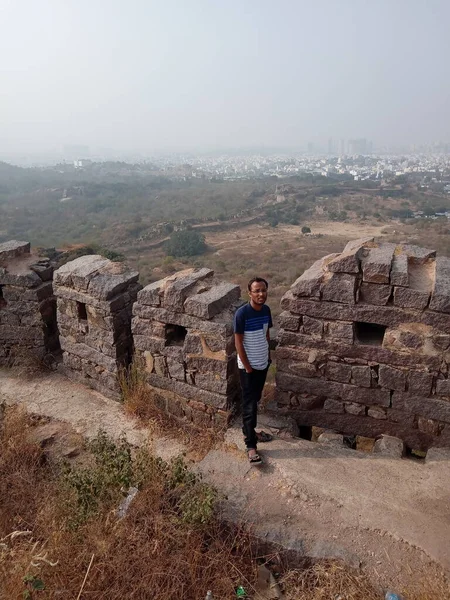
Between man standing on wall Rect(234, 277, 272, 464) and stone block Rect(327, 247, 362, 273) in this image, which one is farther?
stone block Rect(327, 247, 362, 273)

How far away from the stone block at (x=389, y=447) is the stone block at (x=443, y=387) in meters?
→ 0.61

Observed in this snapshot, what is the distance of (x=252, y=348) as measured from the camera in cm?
382

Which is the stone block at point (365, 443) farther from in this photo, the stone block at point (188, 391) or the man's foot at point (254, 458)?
the stone block at point (188, 391)

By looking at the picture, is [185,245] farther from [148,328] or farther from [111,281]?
[148,328]

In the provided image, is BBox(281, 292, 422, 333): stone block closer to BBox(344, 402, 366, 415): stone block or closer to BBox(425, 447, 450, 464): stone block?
BBox(344, 402, 366, 415): stone block

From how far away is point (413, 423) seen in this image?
4.22 meters

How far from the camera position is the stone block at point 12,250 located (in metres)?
6.02

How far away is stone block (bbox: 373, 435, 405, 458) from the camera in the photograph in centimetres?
400

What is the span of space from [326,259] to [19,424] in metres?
3.51

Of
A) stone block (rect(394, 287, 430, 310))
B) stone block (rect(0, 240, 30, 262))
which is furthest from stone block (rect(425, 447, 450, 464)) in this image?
stone block (rect(0, 240, 30, 262))

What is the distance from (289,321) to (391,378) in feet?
3.49

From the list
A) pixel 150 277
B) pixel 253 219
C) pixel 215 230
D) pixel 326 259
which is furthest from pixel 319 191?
pixel 326 259

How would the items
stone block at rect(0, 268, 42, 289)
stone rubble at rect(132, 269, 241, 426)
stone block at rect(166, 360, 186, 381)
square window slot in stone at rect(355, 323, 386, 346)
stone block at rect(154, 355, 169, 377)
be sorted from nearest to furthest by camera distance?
square window slot in stone at rect(355, 323, 386, 346) → stone rubble at rect(132, 269, 241, 426) → stone block at rect(166, 360, 186, 381) → stone block at rect(154, 355, 169, 377) → stone block at rect(0, 268, 42, 289)

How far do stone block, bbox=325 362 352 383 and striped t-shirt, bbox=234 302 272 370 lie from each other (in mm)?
809
